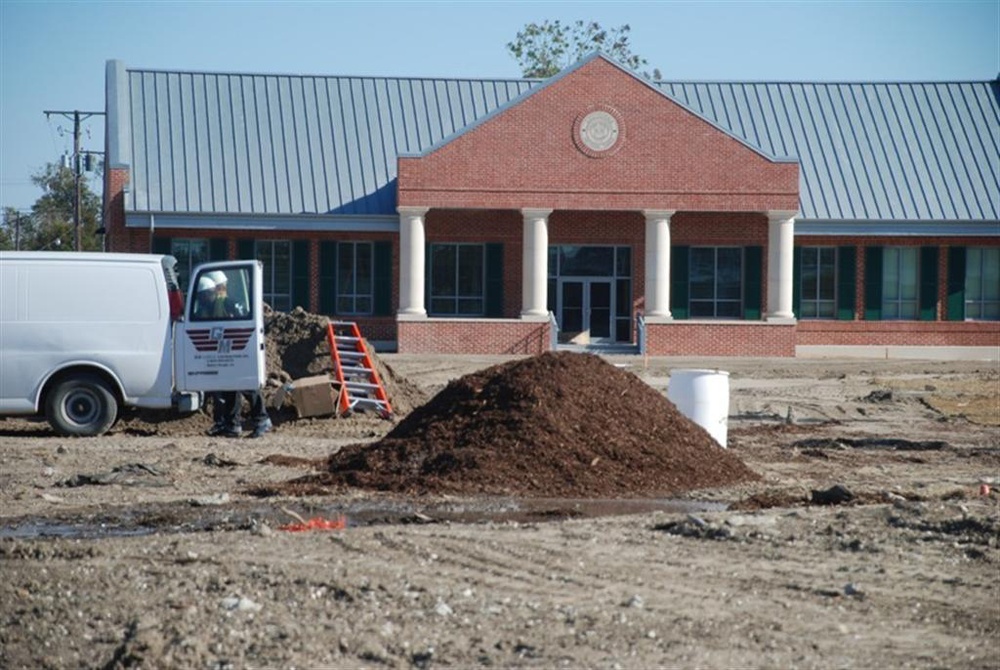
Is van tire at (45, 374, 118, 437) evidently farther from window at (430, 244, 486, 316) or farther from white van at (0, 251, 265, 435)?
window at (430, 244, 486, 316)

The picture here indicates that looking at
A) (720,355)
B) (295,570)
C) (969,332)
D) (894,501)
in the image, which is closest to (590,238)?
(720,355)

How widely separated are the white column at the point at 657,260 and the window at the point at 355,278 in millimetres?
7210

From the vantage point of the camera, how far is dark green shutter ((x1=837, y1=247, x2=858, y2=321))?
42156mm

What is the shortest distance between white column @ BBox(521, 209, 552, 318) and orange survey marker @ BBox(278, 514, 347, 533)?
26.9m

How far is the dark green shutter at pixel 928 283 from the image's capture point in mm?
42250

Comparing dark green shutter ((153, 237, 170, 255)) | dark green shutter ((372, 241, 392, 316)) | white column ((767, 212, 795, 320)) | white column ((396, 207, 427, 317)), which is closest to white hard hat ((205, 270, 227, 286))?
white column ((396, 207, 427, 317))

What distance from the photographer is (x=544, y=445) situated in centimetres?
1545

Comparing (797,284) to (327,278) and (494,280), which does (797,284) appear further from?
(327,278)

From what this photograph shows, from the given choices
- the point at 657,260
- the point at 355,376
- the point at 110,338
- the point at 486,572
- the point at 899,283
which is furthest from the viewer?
the point at 899,283

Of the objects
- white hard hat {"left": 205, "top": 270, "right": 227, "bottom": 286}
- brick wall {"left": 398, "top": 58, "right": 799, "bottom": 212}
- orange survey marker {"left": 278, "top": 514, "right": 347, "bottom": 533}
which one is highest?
brick wall {"left": 398, "top": 58, "right": 799, "bottom": 212}

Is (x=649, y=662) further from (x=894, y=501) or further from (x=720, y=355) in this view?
(x=720, y=355)

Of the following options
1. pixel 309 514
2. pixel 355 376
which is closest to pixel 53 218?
pixel 355 376

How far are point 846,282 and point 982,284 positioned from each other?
384 centimetres

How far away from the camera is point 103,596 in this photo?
363 inches
